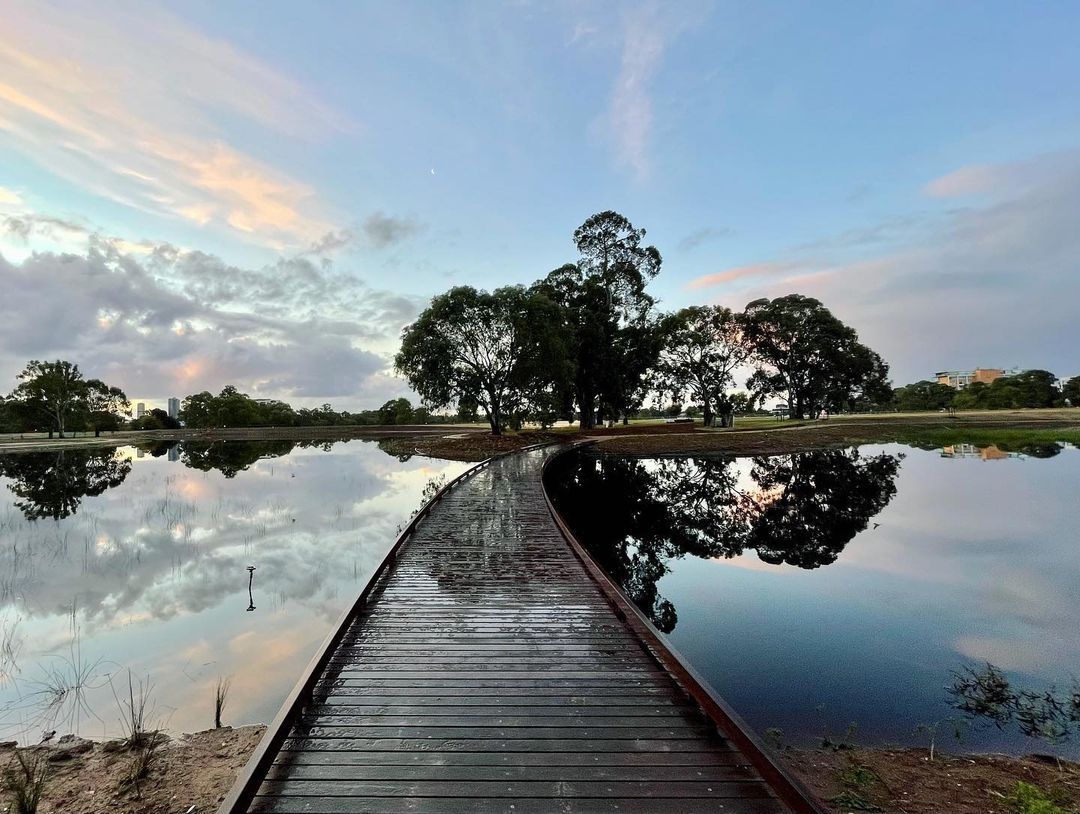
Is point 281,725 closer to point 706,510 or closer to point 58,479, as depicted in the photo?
point 706,510

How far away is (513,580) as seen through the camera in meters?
7.58

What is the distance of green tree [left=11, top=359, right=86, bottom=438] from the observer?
63.8 m

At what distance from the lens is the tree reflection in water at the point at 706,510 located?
11.7m

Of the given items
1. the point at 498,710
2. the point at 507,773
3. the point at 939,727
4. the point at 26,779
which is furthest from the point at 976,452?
the point at 26,779

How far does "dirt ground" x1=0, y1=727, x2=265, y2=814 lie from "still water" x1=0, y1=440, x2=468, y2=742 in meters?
0.46

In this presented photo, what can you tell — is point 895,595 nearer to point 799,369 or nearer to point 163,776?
point 163,776

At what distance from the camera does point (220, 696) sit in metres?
5.64

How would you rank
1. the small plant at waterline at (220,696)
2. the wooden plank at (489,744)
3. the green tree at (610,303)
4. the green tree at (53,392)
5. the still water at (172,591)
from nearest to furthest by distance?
1. the wooden plank at (489,744)
2. the small plant at waterline at (220,696)
3. the still water at (172,591)
4. the green tree at (610,303)
5. the green tree at (53,392)

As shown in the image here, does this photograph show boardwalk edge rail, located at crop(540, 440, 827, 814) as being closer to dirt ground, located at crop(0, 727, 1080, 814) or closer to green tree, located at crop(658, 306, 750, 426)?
dirt ground, located at crop(0, 727, 1080, 814)

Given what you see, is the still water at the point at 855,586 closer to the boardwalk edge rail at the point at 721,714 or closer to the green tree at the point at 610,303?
the boardwalk edge rail at the point at 721,714

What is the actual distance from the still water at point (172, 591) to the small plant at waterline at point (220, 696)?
0.24 feet

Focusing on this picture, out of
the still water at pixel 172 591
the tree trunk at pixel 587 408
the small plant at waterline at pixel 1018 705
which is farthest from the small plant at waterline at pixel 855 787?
the tree trunk at pixel 587 408

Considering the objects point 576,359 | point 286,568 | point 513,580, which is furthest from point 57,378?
point 513,580

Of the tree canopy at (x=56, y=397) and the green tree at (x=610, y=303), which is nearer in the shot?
the green tree at (x=610, y=303)
